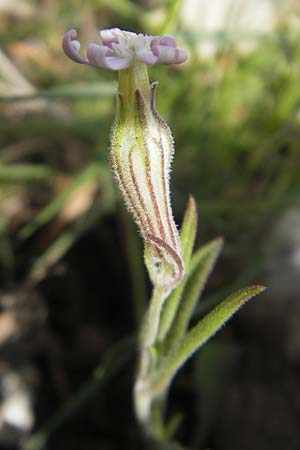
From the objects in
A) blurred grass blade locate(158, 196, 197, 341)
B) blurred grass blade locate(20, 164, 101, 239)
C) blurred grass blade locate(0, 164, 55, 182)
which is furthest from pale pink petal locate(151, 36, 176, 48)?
blurred grass blade locate(0, 164, 55, 182)

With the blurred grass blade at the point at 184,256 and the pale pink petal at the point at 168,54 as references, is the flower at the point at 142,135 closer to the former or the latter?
the pale pink petal at the point at 168,54

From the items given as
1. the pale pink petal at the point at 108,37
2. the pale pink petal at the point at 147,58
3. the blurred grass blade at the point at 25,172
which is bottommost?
the blurred grass blade at the point at 25,172

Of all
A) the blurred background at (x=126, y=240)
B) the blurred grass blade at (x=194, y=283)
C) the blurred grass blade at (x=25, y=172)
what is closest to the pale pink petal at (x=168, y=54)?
the blurred grass blade at (x=194, y=283)

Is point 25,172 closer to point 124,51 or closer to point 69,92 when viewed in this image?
point 69,92

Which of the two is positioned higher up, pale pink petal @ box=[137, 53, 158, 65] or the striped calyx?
pale pink petal @ box=[137, 53, 158, 65]

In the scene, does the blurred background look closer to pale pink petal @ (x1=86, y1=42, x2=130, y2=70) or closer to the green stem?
the green stem

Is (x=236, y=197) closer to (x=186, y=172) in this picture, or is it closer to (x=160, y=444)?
(x=186, y=172)
